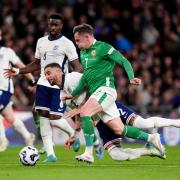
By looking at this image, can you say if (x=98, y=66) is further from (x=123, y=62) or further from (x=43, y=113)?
(x=43, y=113)

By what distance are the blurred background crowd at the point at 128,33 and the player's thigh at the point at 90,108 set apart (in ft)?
28.5

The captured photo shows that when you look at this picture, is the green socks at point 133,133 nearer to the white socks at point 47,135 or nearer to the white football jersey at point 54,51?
the white socks at point 47,135

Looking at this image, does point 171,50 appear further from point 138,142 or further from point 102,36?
point 138,142

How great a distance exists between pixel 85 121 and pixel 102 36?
1099cm

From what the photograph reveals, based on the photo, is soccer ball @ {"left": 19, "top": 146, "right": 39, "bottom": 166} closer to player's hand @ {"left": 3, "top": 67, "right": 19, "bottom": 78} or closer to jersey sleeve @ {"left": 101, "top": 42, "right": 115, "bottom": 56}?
player's hand @ {"left": 3, "top": 67, "right": 19, "bottom": 78}

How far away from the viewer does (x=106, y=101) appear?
38.9ft

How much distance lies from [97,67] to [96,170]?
1574 mm

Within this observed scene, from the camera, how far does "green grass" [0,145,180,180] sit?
10.4 metres

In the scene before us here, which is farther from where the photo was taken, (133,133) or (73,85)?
(73,85)

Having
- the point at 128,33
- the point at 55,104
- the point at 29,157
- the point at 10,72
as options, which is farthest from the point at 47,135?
the point at 128,33

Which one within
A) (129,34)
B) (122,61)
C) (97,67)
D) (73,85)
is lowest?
(129,34)

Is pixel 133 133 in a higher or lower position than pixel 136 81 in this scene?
lower

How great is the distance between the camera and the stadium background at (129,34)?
21312 mm

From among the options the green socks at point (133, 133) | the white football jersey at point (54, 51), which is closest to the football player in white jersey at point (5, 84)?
the white football jersey at point (54, 51)
